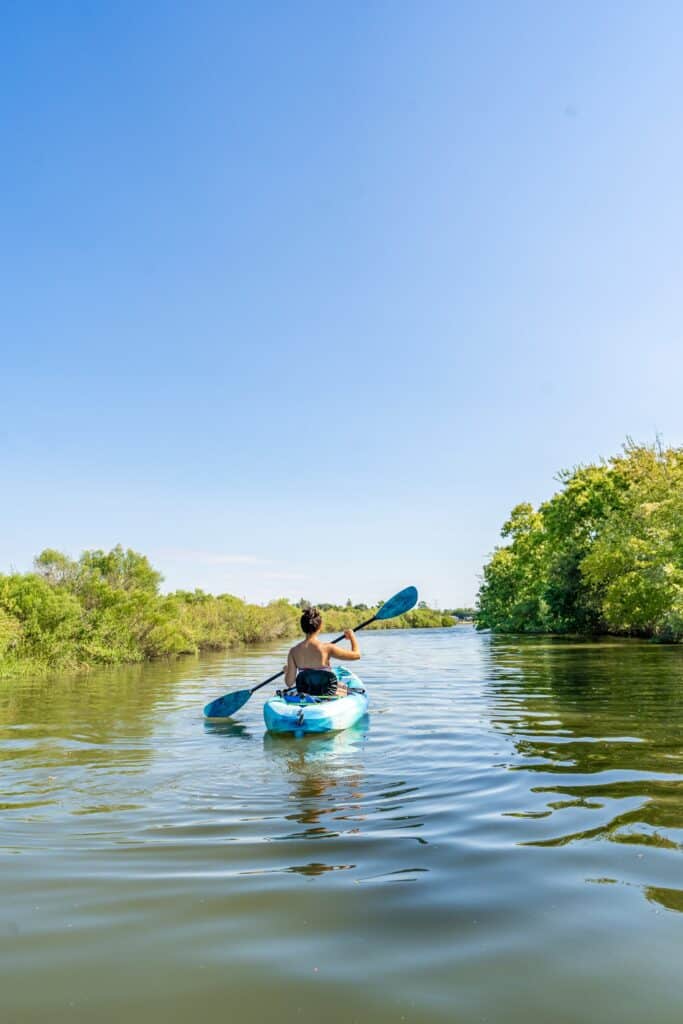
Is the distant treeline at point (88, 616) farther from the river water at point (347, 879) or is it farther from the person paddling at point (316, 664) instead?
the river water at point (347, 879)

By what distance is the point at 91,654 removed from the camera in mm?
23500

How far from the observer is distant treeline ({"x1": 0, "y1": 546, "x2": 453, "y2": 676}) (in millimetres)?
21375

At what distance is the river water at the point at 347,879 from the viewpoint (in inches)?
92.7

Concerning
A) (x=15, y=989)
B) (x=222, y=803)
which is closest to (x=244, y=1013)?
(x=15, y=989)

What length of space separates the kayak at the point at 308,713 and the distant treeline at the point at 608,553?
17.7m

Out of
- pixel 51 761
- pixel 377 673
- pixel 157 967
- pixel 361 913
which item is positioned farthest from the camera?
pixel 377 673

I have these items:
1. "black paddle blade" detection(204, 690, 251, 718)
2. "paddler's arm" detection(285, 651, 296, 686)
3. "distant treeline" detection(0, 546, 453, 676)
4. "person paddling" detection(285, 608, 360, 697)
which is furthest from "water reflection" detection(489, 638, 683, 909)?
"distant treeline" detection(0, 546, 453, 676)

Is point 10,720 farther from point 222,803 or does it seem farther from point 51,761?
point 222,803

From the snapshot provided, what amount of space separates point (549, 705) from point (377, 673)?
8.53m

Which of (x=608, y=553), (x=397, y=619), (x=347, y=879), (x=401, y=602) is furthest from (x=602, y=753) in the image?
(x=397, y=619)

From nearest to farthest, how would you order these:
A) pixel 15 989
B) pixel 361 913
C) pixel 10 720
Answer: pixel 15 989 → pixel 361 913 → pixel 10 720

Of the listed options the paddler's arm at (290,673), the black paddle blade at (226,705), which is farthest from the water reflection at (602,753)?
the black paddle blade at (226,705)

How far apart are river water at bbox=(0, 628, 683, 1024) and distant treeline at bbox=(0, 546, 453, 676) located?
14480mm

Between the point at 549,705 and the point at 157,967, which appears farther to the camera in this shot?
the point at 549,705
